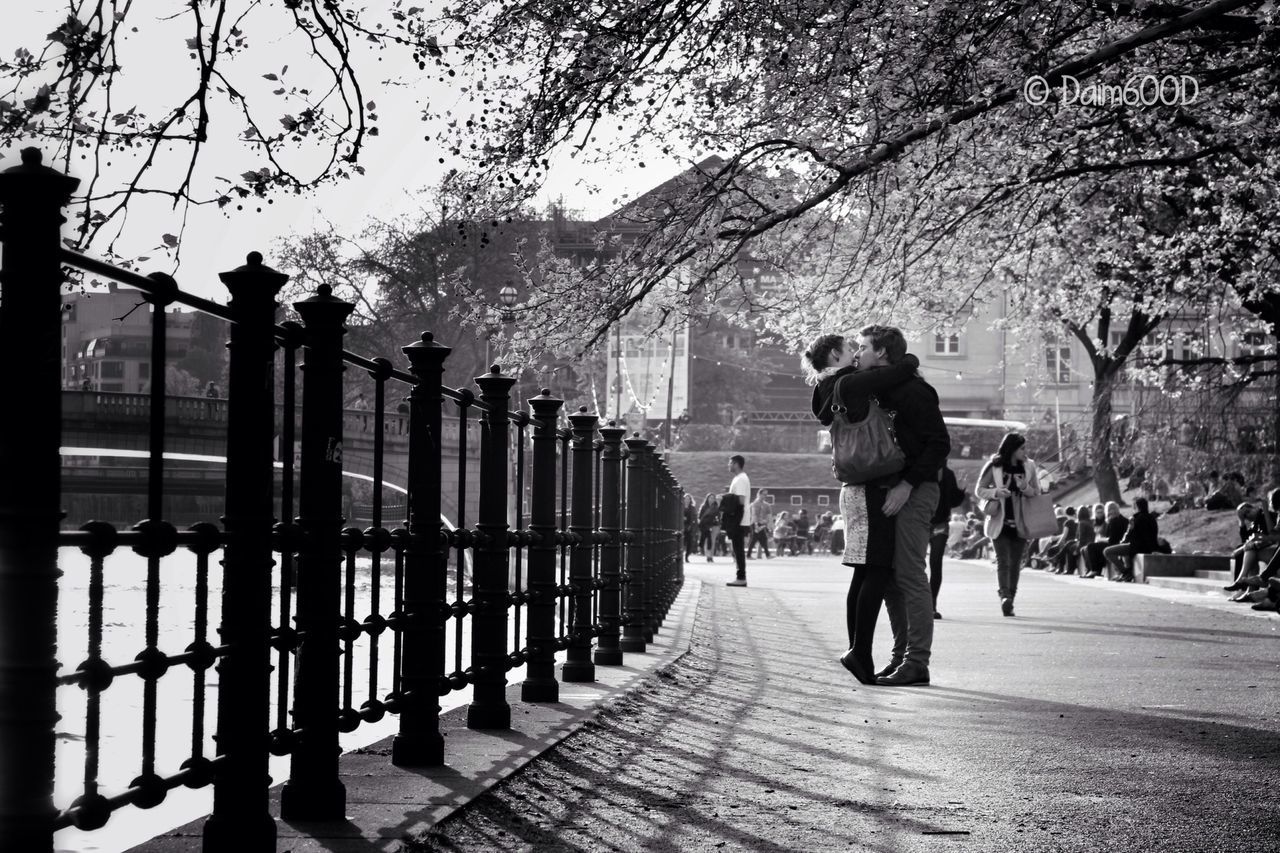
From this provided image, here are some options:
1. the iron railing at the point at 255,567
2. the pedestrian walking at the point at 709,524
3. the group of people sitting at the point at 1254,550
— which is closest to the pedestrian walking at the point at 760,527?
the pedestrian walking at the point at 709,524

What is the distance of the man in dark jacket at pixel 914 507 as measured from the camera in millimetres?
9344

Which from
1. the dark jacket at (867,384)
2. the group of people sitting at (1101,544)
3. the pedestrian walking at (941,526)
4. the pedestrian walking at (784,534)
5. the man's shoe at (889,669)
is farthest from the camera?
the pedestrian walking at (784,534)

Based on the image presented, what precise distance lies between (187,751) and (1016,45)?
7.60m

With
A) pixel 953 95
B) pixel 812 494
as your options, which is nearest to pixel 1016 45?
pixel 953 95

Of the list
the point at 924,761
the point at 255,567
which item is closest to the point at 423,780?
the point at 255,567

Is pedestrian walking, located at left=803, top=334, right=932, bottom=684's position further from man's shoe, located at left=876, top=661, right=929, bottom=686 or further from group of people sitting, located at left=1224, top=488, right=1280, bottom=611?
group of people sitting, located at left=1224, top=488, right=1280, bottom=611

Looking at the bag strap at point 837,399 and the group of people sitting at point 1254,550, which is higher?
the bag strap at point 837,399

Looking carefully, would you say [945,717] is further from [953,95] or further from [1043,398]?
[1043,398]

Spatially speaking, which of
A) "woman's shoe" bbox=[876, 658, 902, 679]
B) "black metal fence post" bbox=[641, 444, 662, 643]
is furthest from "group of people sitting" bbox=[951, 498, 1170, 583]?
"woman's shoe" bbox=[876, 658, 902, 679]

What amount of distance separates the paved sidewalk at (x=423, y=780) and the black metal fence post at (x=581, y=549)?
0.98 ft

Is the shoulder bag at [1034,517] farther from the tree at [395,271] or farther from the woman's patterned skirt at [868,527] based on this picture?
the tree at [395,271]

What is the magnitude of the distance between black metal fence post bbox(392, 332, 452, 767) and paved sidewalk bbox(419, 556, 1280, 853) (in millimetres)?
450

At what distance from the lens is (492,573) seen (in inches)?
273

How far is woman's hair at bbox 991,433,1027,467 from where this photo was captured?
15.4m
